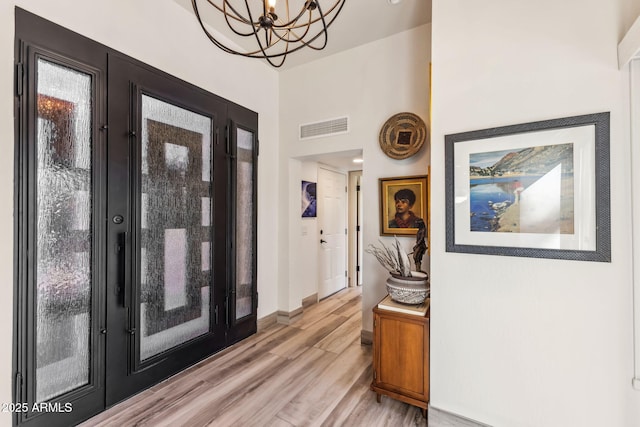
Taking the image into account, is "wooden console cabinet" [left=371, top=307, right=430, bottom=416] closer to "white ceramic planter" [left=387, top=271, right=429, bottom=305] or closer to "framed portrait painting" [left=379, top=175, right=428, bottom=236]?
"white ceramic planter" [left=387, top=271, right=429, bottom=305]

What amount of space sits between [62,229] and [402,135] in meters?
2.74

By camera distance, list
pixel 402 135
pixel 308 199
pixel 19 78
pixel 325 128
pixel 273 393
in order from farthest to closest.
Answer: pixel 308 199 < pixel 325 128 < pixel 402 135 < pixel 273 393 < pixel 19 78

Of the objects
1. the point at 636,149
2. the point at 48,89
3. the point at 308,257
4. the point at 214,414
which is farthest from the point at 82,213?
the point at 636,149

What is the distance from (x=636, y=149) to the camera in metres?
1.39

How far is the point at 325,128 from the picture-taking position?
3219mm

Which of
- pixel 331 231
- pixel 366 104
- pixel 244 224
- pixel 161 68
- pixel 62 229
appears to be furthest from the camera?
pixel 331 231

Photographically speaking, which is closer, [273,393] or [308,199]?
[273,393]

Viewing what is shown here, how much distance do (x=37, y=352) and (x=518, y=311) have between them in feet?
9.23

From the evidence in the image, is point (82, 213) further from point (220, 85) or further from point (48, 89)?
point (220, 85)

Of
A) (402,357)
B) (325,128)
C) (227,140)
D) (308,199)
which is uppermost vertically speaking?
(325,128)

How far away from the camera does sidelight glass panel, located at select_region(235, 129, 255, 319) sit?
3000 mm

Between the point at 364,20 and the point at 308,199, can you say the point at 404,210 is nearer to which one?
the point at 308,199

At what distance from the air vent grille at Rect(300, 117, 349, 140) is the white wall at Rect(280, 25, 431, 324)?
0.18ft

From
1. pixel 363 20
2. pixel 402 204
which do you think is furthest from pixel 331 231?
pixel 363 20
